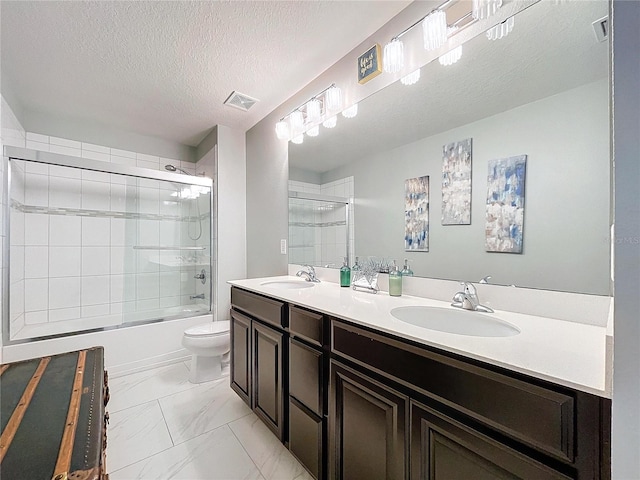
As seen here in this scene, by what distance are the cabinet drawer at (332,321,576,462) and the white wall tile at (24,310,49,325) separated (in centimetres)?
305

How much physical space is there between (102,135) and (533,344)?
3.69 metres

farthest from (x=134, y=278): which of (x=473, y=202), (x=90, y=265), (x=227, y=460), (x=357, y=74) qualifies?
(x=473, y=202)

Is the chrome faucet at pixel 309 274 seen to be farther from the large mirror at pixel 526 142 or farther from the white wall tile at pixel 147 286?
the white wall tile at pixel 147 286

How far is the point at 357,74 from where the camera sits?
1717 mm

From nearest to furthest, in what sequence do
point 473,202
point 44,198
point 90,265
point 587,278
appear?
point 587,278
point 473,202
point 44,198
point 90,265

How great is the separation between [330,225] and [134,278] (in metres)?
2.23

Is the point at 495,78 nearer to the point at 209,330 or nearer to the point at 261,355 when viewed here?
the point at 261,355

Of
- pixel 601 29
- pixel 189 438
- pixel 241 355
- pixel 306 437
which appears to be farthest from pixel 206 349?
pixel 601 29

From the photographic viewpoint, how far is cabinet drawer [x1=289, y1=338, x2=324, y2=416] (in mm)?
1208

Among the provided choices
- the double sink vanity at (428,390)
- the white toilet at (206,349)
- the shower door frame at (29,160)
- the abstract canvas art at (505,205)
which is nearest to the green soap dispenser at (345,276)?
the double sink vanity at (428,390)

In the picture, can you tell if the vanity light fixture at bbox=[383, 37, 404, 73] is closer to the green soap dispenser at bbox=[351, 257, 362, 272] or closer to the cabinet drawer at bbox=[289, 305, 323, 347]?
the green soap dispenser at bbox=[351, 257, 362, 272]

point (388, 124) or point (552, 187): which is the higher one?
point (388, 124)

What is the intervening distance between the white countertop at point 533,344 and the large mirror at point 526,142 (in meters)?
0.18

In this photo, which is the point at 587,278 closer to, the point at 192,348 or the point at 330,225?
the point at 330,225
